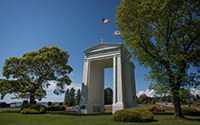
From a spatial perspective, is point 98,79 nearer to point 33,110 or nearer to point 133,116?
point 33,110

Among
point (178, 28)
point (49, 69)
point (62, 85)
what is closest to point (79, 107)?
point (62, 85)

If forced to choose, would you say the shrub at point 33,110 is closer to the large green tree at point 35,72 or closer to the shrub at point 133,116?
the large green tree at point 35,72

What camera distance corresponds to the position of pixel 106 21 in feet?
79.9

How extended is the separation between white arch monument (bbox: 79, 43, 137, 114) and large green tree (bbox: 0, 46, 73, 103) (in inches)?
147

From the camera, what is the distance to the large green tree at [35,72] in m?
19.4

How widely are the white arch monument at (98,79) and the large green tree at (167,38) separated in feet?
23.5

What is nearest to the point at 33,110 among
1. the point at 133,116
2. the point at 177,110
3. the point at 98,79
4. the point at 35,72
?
the point at 35,72

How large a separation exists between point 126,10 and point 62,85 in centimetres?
1566

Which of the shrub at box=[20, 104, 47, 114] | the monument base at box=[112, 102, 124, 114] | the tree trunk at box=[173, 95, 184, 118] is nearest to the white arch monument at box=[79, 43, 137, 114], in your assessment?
the monument base at box=[112, 102, 124, 114]

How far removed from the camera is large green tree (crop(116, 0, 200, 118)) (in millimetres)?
11328

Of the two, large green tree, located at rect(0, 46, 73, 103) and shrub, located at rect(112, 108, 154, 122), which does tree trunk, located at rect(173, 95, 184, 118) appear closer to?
shrub, located at rect(112, 108, 154, 122)

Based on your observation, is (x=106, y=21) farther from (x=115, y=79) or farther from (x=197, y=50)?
(x=197, y=50)

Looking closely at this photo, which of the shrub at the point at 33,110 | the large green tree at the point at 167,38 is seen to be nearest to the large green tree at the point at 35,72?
the shrub at the point at 33,110

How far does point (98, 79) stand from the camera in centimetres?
2602
